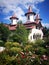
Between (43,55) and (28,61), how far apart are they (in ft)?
2.50

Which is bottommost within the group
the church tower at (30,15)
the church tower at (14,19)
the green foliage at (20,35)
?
the green foliage at (20,35)

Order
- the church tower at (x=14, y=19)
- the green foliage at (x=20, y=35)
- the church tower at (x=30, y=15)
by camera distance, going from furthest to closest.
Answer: the church tower at (x=30, y=15)
the green foliage at (x=20, y=35)
the church tower at (x=14, y=19)

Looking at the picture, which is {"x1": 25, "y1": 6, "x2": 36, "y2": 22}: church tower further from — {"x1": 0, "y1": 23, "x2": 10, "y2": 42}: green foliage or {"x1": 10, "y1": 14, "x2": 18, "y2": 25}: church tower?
{"x1": 0, "y1": 23, "x2": 10, "y2": 42}: green foliage

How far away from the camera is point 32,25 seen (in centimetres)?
836

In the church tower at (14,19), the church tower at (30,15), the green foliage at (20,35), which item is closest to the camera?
the church tower at (14,19)

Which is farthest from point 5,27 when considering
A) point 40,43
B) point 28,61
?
point 28,61

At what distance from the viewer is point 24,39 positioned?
26.3 feet

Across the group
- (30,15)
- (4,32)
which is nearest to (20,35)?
(4,32)

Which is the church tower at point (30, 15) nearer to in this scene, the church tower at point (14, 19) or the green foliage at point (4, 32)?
the church tower at point (14, 19)

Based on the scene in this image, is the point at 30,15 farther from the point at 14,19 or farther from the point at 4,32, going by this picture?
the point at 4,32

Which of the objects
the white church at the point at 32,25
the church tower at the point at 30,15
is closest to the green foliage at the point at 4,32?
the white church at the point at 32,25

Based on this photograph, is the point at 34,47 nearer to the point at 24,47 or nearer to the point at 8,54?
the point at 24,47

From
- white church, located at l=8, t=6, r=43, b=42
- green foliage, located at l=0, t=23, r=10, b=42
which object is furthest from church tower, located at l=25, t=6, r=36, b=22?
green foliage, located at l=0, t=23, r=10, b=42

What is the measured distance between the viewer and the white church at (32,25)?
316 inches
